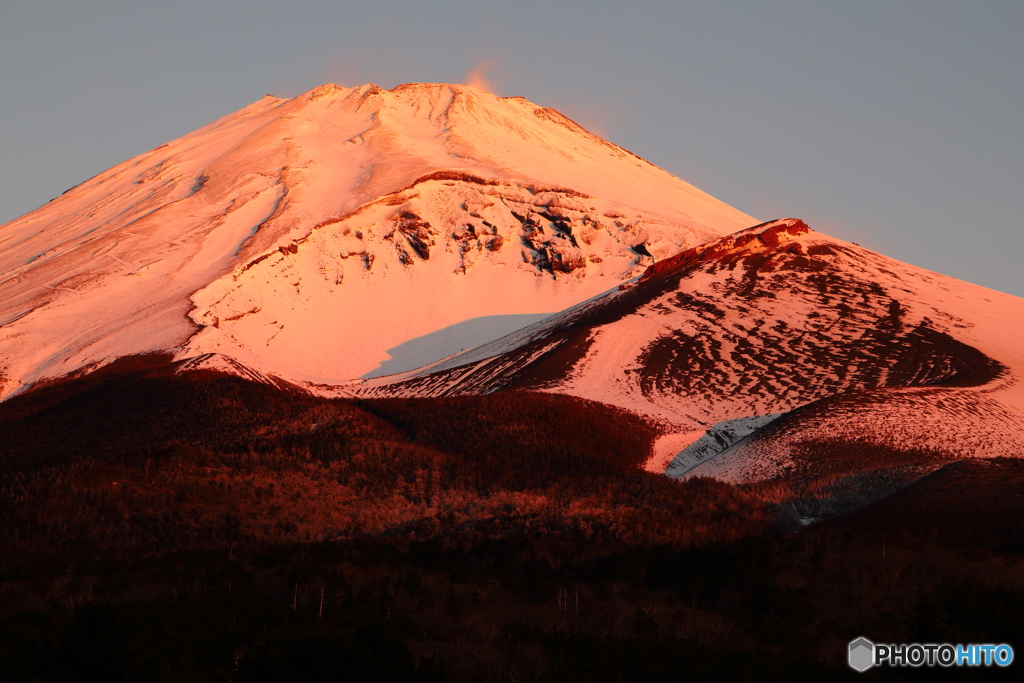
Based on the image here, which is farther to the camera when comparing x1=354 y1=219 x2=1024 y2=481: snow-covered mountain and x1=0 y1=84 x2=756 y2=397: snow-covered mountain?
x1=0 y1=84 x2=756 y2=397: snow-covered mountain

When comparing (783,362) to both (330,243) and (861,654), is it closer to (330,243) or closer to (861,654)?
(861,654)

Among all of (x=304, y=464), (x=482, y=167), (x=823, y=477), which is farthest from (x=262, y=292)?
(x=823, y=477)

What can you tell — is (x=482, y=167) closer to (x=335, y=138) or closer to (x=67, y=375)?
(x=335, y=138)

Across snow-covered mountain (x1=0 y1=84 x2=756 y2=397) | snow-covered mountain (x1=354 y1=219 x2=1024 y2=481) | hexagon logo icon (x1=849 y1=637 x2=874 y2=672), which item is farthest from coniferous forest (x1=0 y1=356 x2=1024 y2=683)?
snow-covered mountain (x1=0 y1=84 x2=756 y2=397)

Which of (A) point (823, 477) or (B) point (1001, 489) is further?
(A) point (823, 477)

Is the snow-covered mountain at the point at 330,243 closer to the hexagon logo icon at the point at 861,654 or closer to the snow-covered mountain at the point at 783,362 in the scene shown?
the snow-covered mountain at the point at 783,362

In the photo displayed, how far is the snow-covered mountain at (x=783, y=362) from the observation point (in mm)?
38625

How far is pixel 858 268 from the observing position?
68688 millimetres

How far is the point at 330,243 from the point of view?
277ft

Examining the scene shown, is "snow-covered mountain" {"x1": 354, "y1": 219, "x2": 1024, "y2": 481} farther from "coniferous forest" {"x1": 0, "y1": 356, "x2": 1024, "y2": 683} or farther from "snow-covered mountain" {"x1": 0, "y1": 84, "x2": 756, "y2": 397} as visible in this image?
"snow-covered mountain" {"x1": 0, "y1": 84, "x2": 756, "y2": 397}

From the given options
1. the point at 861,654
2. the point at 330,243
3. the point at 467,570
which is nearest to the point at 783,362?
the point at 467,570

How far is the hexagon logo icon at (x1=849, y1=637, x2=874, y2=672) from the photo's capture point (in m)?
13.2

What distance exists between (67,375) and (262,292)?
1879 centimetres

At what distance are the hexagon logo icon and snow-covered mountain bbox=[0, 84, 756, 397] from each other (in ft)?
167
